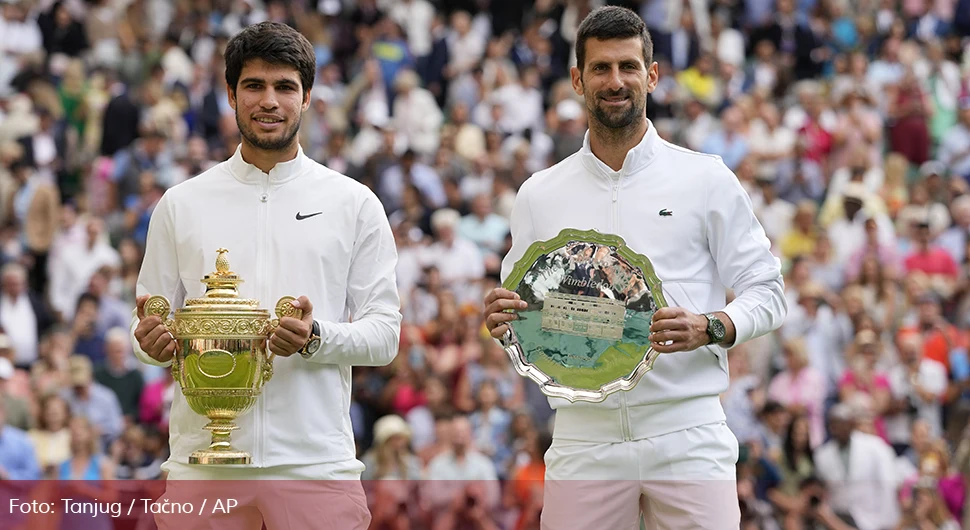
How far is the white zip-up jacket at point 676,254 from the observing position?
5.28 metres

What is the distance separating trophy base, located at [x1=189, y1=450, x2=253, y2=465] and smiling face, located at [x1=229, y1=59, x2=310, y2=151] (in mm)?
935

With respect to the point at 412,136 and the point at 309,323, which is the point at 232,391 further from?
the point at 412,136

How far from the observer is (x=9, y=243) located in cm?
1389

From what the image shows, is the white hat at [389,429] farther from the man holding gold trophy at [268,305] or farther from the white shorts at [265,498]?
the white shorts at [265,498]

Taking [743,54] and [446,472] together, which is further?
[743,54]

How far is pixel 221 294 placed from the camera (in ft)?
16.5

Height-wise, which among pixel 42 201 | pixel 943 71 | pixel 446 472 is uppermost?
pixel 943 71

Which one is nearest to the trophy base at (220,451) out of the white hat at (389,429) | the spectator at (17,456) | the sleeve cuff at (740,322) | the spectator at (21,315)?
the sleeve cuff at (740,322)

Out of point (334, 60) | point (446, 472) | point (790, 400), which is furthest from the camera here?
point (334, 60)

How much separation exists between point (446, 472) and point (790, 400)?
9.58 ft

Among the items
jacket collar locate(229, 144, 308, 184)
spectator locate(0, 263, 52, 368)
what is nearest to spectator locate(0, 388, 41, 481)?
spectator locate(0, 263, 52, 368)

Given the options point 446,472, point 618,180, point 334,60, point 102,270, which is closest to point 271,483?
point 618,180

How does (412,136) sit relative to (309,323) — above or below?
above

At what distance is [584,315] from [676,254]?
13.6 inches
